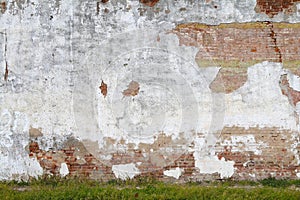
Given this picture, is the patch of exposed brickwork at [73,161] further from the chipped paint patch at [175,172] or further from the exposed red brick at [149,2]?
the exposed red brick at [149,2]

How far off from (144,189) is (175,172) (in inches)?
24.7

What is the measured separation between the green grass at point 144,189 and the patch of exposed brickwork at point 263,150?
230 mm

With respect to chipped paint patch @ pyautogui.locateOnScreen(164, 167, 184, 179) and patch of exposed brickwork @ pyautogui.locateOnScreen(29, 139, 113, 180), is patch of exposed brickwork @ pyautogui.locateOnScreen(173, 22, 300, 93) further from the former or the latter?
patch of exposed brickwork @ pyautogui.locateOnScreen(29, 139, 113, 180)

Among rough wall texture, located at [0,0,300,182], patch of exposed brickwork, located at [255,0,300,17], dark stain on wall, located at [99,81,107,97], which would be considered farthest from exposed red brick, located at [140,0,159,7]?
patch of exposed brickwork, located at [255,0,300,17]

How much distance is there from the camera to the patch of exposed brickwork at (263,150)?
5.99 m

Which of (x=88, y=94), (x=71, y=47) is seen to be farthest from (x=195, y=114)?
(x=71, y=47)

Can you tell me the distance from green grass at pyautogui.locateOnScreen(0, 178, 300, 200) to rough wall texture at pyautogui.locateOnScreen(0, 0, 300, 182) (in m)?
0.14

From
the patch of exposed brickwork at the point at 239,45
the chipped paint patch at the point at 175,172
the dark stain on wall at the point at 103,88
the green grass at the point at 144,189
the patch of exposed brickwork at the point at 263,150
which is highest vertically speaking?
the patch of exposed brickwork at the point at 239,45

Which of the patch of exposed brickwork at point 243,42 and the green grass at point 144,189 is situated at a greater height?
the patch of exposed brickwork at point 243,42

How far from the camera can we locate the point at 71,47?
19.9 ft

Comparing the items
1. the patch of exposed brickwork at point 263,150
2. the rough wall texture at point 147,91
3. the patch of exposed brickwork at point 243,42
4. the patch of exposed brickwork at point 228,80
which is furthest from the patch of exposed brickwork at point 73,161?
the patch of exposed brickwork at point 243,42

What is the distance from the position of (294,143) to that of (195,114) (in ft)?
4.85

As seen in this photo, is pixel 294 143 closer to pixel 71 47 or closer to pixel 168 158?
pixel 168 158

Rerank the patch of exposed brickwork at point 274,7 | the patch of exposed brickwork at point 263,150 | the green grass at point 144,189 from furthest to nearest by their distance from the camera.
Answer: the patch of exposed brickwork at point 274,7 → the patch of exposed brickwork at point 263,150 → the green grass at point 144,189
